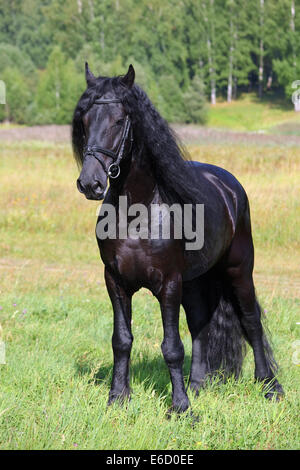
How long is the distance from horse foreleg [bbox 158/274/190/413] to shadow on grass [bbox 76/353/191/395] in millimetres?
360

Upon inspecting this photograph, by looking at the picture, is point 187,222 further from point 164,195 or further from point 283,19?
point 283,19

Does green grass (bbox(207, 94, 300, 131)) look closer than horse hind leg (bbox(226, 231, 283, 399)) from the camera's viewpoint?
No

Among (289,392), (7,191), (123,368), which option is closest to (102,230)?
(123,368)

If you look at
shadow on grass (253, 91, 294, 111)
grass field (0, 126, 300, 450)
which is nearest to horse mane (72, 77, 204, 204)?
grass field (0, 126, 300, 450)

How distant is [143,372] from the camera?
4.47 meters

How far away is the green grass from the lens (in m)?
45.4

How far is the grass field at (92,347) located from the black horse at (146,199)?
0.23m

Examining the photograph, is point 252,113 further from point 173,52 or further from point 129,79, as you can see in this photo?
point 129,79

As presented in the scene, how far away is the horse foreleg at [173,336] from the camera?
3.51m

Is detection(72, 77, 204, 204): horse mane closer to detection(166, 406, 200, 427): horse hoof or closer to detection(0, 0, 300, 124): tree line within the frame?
detection(166, 406, 200, 427): horse hoof

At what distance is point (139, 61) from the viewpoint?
175 ft

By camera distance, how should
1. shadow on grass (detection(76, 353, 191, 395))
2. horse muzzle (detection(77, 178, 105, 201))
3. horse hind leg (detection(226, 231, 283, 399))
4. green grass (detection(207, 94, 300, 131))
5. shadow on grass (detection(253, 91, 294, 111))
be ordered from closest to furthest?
horse muzzle (detection(77, 178, 105, 201))
shadow on grass (detection(76, 353, 191, 395))
horse hind leg (detection(226, 231, 283, 399))
green grass (detection(207, 94, 300, 131))
shadow on grass (detection(253, 91, 294, 111))

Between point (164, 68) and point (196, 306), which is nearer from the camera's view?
point (196, 306)

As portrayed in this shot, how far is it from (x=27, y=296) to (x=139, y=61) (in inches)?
1948
